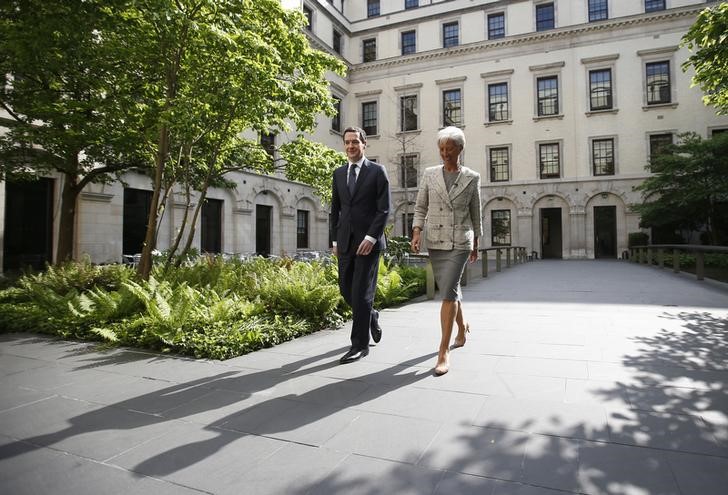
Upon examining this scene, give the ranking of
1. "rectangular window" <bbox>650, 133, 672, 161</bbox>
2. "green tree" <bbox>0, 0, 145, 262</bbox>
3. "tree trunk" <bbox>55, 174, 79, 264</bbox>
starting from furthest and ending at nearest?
"rectangular window" <bbox>650, 133, 672, 161</bbox> < "tree trunk" <bbox>55, 174, 79, 264</bbox> < "green tree" <bbox>0, 0, 145, 262</bbox>

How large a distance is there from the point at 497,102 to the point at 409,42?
27.5 ft

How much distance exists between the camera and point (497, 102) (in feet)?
98.3

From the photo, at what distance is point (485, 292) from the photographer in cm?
966

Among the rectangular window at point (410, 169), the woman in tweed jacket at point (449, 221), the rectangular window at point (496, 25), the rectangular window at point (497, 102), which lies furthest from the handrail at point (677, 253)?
the rectangular window at point (496, 25)

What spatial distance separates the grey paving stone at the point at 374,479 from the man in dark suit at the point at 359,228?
6.44 feet

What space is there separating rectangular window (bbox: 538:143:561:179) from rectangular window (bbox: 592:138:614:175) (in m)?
2.15

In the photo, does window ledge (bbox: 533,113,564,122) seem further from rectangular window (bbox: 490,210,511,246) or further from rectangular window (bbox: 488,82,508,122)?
rectangular window (bbox: 490,210,511,246)

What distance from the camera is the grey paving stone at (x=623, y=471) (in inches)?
75.9

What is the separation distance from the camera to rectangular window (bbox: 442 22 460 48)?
102 feet

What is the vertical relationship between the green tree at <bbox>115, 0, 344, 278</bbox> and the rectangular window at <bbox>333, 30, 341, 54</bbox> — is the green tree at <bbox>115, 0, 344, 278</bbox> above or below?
below

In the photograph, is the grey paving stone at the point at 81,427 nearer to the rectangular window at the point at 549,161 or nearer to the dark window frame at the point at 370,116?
the rectangular window at the point at 549,161

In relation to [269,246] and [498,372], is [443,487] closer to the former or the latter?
[498,372]

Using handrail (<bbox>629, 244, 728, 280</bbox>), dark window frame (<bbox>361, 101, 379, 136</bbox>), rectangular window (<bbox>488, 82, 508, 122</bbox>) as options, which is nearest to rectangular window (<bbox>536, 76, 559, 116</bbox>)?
rectangular window (<bbox>488, 82, 508, 122</bbox>)

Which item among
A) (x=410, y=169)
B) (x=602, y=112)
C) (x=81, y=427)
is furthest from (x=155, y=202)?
(x=602, y=112)
